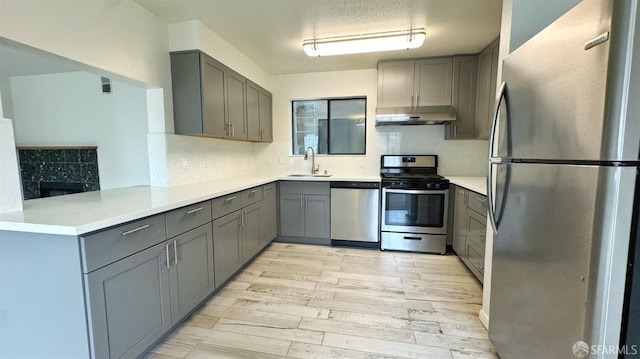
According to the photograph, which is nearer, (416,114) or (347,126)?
(416,114)

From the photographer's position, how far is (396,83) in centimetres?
338

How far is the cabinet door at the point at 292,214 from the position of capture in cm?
348

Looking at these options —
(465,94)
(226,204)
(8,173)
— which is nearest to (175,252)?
(226,204)

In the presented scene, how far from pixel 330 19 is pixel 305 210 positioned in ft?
7.17

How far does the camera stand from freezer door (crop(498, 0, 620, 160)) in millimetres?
821

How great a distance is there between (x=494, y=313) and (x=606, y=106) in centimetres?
125

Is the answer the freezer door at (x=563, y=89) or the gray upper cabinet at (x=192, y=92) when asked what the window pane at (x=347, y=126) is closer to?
the gray upper cabinet at (x=192, y=92)

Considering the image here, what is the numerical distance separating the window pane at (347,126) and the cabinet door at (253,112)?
109 cm

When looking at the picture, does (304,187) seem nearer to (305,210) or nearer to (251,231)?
(305,210)

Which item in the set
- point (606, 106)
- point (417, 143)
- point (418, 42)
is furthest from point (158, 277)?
point (417, 143)

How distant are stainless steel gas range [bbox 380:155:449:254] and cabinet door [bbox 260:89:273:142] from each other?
1.80 metres

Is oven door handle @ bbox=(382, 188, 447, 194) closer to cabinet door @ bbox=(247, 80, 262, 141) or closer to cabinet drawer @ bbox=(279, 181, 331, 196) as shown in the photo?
cabinet drawer @ bbox=(279, 181, 331, 196)

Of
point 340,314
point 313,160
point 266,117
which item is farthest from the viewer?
point 313,160

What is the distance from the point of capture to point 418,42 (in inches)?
102
